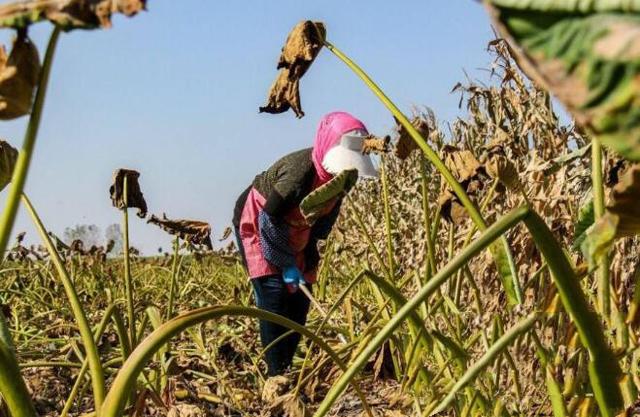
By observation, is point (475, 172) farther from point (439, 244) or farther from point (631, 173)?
point (439, 244)

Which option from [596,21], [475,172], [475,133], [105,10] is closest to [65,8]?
[105,10]

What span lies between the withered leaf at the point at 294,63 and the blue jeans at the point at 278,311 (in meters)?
2.12

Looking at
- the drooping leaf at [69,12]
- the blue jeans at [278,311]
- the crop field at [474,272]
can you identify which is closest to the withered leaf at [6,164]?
the crop field at [474,272]

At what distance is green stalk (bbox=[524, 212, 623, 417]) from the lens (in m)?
1.08

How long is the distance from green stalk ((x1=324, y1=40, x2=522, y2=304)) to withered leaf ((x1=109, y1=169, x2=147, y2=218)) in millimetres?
853

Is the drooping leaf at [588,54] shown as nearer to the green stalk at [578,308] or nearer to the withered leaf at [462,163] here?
the green stalk at [578,308]

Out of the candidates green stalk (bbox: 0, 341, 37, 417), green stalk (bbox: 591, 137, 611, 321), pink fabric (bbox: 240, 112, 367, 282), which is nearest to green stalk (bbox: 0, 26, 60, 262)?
green stalk (bbox: 0, 341, 37, 417)

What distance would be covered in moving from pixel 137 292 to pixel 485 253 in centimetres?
291

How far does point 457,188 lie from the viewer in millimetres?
1499

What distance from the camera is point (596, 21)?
74 centimetres

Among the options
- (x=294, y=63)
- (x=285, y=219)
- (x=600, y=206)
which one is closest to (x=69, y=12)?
(x=600, y=206)

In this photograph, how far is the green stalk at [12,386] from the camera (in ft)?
3.77

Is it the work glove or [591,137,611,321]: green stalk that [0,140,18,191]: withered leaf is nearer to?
[591,137,611,321]: green stalk

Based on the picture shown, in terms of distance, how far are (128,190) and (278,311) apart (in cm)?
194
